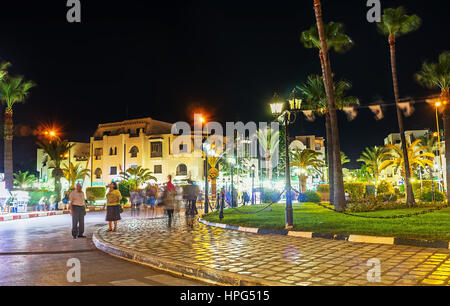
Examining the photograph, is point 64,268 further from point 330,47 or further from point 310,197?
point 310,197

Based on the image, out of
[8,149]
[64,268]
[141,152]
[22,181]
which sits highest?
[141,152]

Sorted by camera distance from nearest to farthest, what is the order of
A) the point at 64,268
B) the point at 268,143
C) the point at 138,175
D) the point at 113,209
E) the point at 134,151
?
the point at 64,268, the point at 113,209, the point at 268,143, the point at 138,175, the point at 134,151

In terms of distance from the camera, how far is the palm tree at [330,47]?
17.6m

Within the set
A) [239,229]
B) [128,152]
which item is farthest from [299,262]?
[128,152]

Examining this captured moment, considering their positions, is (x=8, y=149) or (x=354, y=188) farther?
(x=8, y=149)

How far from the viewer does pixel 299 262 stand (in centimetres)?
679

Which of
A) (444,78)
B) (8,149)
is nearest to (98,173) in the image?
(8,149)

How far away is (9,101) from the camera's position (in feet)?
104

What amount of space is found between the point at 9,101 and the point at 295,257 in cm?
3230

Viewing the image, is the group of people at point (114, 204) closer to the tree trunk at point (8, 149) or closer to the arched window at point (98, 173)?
the tree trunk at point (8, 149)

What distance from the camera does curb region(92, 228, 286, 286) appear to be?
5.62 m

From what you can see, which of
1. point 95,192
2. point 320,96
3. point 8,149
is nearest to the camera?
point 320,96
